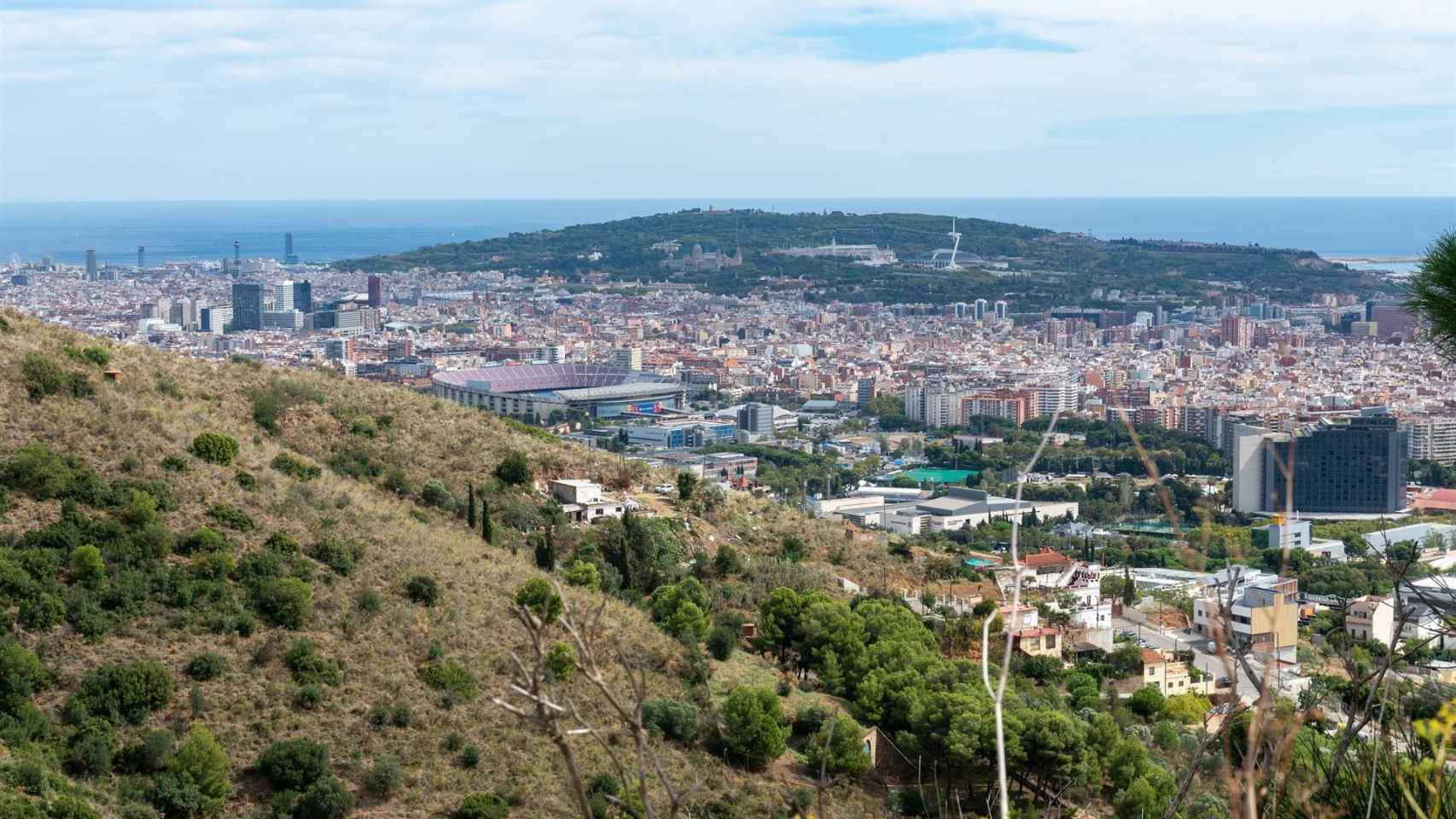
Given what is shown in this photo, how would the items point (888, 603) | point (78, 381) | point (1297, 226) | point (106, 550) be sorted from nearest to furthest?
point (106, 550) < point (78, 381) < point (888, 603) < point (1297, 226)

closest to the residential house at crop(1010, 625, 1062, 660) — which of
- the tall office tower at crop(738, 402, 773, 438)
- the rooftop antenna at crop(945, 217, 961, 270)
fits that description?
the tall office tower at crop(738, 402, 773, 438)

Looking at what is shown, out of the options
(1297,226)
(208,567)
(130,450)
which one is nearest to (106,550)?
(208,567)

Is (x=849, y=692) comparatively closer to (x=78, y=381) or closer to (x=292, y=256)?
(x=78, y=381)

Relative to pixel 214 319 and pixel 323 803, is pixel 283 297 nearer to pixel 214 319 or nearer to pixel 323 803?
pixel 214 319

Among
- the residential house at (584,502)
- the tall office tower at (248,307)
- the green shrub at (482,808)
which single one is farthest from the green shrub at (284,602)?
the tall office tower at (248,307)

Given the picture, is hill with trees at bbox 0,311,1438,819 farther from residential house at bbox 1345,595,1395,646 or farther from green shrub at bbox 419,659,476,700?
residential house at bbox 1345,595,1395,646

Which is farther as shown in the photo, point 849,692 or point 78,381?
point 78,381

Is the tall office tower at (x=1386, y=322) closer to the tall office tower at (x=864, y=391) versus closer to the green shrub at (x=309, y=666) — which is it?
the tall office tower at (x=864, y=391)

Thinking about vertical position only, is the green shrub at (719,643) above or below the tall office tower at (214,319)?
above
